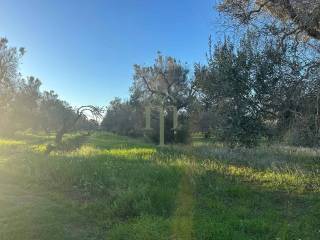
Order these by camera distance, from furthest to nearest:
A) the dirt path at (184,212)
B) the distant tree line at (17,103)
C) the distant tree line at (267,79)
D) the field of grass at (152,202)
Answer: the distant tree line at (17,103)
the distant tree line at (267,79)
the field of grass at (152,202)
the dirt path at (184,212)

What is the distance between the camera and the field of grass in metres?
6.95

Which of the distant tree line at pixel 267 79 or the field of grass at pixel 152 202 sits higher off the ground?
the distant tree line at pixel 267 79

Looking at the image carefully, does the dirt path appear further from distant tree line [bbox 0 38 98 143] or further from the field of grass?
distant tree line [bbox 0 38 98 143]

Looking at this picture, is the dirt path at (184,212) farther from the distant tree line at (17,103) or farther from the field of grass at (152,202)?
the distant tree line at (17,103)

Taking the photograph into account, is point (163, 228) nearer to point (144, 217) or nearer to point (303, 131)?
point (144, 217)

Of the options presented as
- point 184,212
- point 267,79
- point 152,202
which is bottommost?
point 184,212

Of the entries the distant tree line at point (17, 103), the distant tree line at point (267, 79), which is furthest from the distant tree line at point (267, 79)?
the distant tree line at point (17, 103)

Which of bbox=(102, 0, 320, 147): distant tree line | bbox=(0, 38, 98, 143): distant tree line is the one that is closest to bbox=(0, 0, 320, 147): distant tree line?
bbox=(102, 0, 320, 147): distant tree line

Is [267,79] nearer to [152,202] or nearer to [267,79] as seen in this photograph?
[267,79]

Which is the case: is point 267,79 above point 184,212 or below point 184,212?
above

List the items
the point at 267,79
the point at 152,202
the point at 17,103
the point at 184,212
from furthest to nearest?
the point at 17,103 < the point at 267,79 < the point at 152,202 < the point at 184,212

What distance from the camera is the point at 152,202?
27.7ft

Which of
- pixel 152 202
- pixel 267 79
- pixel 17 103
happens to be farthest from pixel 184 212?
pixel 17 103

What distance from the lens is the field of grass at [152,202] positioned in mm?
6953
